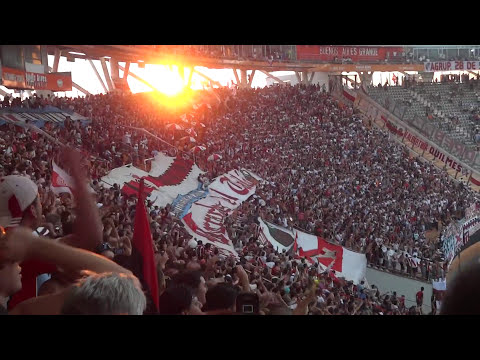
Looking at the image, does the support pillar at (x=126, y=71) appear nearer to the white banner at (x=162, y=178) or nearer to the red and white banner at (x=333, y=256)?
the white banner at (x=162, y=178)

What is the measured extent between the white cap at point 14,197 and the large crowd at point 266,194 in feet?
0.15

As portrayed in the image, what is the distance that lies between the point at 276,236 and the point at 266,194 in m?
1.47

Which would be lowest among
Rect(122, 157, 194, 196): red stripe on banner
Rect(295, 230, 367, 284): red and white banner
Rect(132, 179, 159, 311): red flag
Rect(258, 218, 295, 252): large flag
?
Rect(295, 230, 367, 284): red and white banner

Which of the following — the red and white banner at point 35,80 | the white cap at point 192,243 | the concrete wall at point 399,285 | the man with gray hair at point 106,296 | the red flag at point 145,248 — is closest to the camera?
the man with gray hair at point 106,296

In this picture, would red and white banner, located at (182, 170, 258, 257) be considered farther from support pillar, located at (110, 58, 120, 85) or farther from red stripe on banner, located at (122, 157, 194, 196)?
support pillar, located at (110, 58, 120, 85)

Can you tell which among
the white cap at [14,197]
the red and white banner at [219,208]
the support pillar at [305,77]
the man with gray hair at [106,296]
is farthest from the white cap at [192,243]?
the support pillar at [305,77]

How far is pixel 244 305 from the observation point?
1.80 m

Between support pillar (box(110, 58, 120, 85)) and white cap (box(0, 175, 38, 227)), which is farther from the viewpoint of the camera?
support pillar (box(110, 58, 120, 85))

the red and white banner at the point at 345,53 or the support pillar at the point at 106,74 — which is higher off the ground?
the red and white banner at the point at 345,53

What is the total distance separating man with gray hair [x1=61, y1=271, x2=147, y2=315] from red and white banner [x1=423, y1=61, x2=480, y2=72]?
16.1m

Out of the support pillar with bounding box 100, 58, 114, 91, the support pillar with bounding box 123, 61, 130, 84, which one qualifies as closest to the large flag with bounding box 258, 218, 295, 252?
the support pillar with bounding box 100, 58, 114, 91

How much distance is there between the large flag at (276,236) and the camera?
7.42 metres

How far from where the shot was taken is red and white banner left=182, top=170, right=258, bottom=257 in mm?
6625

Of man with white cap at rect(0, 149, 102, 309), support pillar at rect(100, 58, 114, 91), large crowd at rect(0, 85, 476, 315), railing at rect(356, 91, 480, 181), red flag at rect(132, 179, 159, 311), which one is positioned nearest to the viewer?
man with white cap at rect(0, 149, 102, 309)
